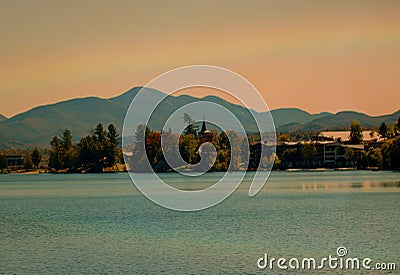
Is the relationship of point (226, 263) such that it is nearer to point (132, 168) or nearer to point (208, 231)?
point (208, 231)

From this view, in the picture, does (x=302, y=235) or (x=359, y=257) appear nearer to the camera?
(x=359, y=257)

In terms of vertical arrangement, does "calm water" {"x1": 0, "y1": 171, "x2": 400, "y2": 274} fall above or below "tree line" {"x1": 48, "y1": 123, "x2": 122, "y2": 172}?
below

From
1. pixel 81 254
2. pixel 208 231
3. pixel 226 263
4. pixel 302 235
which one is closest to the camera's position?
pixel 226 263

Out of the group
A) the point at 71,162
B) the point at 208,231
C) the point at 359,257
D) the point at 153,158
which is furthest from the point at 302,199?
the point at 71,162

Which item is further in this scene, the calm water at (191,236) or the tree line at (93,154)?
the tree line at (93,154)

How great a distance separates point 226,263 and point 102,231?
1386 centimetres

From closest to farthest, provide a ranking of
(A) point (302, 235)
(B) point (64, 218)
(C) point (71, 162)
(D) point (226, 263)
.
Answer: (D) point (226, 263), (A) point (302, 235), (B) point (64, 218), (C) point (71, 162)

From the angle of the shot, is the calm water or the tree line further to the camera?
the tree line

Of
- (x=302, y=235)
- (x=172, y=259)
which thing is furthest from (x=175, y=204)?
(x=172, y=259)

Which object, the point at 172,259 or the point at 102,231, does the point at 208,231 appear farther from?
the point at 172,259

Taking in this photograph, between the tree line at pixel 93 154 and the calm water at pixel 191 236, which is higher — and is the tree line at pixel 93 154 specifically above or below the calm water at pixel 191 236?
above

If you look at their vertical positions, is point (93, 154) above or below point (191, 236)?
above

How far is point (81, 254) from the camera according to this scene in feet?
102

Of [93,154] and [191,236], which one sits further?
[93,154]
